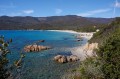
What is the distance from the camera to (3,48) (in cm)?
873

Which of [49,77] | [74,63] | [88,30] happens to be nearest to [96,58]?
[49,77]

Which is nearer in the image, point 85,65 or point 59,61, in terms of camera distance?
point 85,65

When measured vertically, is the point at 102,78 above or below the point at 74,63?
above

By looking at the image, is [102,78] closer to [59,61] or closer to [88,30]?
[59,61]

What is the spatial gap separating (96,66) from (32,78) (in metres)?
16.1

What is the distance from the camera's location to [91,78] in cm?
1870

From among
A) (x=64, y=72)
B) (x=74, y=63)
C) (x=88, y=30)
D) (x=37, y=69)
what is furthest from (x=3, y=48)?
(x=88, y=30)

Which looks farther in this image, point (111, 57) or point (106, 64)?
point (111, 57)

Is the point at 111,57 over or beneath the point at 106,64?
over

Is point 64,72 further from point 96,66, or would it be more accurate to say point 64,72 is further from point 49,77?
point 96,66

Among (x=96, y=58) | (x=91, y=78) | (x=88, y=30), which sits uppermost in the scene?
(x=96, y=58)

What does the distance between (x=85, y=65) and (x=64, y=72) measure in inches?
662

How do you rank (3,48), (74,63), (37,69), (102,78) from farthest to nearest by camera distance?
(74,63) < (37,69) < (102,78) < (3,48)

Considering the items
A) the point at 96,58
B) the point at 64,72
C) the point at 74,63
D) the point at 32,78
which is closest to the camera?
the point at 96,58
